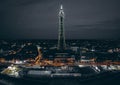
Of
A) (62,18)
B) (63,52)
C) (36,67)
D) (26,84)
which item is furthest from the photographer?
(63,52)

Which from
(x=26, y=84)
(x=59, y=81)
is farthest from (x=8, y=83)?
(x=59, y=81)

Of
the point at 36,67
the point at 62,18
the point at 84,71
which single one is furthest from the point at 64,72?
the point at 62,18

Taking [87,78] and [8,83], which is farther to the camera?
[87,78]

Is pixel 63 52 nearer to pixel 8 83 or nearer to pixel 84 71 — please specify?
pixel 84 71

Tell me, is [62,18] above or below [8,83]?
above

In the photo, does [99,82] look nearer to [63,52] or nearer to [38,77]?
[38,77]

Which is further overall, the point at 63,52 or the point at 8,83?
the point at 63,52

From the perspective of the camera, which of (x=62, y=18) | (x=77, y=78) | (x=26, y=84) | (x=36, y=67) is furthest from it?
(x=62, y=18)

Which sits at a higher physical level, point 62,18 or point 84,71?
point 62,18

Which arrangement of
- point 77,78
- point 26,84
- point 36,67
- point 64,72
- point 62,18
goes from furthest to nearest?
point 62,18 < point 36,67 < point 64,72 < point 77,78 < point 26,84
